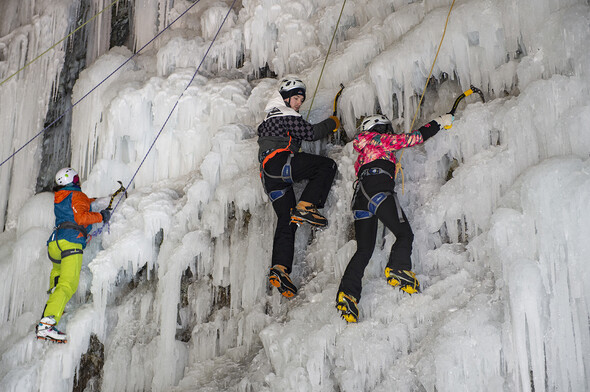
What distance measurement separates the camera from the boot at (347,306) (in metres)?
5.13

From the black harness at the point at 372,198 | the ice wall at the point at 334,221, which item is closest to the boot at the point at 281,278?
the ice wall at the point at 334,221

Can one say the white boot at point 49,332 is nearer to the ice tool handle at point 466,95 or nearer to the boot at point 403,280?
the boot at point 403,280

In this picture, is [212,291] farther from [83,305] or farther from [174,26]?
[174,26]

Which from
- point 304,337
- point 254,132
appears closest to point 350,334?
point 304,337

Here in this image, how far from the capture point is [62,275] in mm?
7039

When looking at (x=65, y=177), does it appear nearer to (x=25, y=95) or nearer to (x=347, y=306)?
(x=25, y=95)

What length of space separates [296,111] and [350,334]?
254 centimetres

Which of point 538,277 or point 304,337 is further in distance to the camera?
point 304,337

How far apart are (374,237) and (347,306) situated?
0.71 meters

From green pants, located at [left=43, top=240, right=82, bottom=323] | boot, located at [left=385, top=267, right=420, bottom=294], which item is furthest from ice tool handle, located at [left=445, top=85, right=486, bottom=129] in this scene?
green pants, located at [left=43, top=240, right=82, bottom=323]

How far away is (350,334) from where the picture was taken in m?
5.26

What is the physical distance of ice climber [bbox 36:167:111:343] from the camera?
271 inches

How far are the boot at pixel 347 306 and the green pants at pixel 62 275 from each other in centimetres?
363

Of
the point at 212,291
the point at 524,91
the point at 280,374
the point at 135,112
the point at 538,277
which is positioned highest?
the point at 135,112
